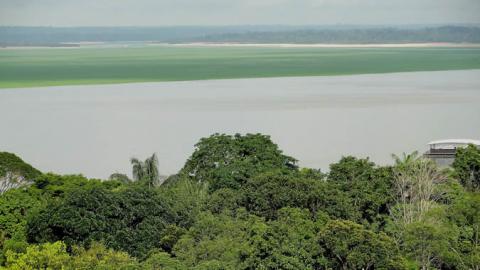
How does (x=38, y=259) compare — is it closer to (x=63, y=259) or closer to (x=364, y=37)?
(x=63, y=259)

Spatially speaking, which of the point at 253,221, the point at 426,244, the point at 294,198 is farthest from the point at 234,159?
the point at 426,244

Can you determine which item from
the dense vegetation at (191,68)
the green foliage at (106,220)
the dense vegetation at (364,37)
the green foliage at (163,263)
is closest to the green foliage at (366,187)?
the green foliage at (106,220)

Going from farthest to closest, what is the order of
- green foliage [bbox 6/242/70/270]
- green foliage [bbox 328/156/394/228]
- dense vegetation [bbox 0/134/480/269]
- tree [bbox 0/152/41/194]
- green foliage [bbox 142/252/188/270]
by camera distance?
tree [bbox 0/152/41/194], green foliage [bbox 328/156/394/228], dense vegetation [bbox 0/134/480/269], green foliage [bbox 6/242/70/270], green foliage [bbox 142/252/188/270]

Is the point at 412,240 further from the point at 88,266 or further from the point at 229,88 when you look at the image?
the point at 229,88

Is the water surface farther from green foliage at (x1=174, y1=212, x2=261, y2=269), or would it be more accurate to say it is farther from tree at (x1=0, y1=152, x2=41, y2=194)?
green foliage at (x1=174, y1=212, x2=261, y2=269)

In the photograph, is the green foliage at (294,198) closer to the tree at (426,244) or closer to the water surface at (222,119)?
the tree at (426,244)

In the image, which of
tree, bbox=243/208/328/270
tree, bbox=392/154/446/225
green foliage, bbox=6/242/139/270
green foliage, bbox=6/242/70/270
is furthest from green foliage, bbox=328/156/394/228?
green foliage, bbox=6/242/70/270
